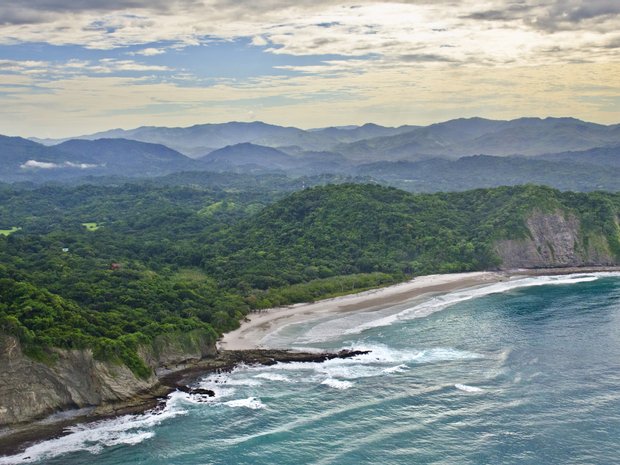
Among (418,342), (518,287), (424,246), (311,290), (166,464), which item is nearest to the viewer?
(166,464)

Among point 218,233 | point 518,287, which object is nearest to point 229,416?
point 518,287

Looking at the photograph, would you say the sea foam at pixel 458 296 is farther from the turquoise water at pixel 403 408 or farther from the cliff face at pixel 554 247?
the cliff face at pixel 554 247

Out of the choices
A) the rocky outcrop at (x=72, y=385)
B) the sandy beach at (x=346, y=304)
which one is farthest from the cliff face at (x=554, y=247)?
the rocky outcrop at (x=72, y=385)

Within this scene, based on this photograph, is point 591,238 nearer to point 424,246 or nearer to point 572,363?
point 424,246

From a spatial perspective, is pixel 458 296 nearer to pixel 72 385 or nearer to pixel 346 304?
pixel 346 304

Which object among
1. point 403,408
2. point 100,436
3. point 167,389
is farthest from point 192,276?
point 403,408

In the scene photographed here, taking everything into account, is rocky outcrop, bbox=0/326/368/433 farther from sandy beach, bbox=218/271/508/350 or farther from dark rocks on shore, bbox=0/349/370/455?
sandy beach, bbox=218/271/508/350

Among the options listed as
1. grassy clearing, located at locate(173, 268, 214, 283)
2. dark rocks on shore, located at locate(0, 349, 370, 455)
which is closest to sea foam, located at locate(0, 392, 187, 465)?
dark rocks on shore, located at locate(0, 349, 370, 455)
